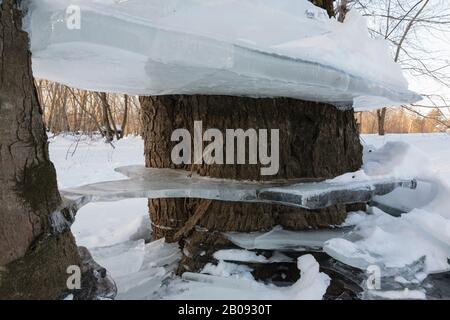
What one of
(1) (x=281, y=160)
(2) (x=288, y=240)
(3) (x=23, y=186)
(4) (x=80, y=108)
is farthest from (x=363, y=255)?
(4) (x=80, y=108)

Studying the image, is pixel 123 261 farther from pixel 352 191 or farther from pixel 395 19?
pixel 395 19

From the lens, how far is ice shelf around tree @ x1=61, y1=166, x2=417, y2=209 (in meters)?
1.36

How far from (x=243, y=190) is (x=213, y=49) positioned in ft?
2.11

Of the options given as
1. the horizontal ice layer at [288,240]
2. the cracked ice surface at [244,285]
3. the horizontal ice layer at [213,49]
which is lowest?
the cracked ice surface at [244,285]

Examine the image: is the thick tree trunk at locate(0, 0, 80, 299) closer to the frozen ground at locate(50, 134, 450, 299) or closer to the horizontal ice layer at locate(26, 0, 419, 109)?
the horizontal ice layer at locate(26, 0, 419, 109)

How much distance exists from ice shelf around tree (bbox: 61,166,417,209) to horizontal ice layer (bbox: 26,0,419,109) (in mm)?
379

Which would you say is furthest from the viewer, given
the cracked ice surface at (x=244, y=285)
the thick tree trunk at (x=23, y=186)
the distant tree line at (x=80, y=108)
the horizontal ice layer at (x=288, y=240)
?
the distant tree line at (x=80, y=108)

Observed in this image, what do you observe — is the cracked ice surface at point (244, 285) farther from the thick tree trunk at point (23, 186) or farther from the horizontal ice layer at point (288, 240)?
the thick tree trunk at point (23, 186)

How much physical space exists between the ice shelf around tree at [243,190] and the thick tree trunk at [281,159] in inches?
5.6

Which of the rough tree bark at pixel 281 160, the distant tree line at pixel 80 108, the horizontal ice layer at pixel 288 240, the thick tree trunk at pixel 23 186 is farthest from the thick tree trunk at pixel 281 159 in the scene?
the distant tree line at pixel 80 108

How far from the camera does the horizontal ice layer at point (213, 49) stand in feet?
3.34

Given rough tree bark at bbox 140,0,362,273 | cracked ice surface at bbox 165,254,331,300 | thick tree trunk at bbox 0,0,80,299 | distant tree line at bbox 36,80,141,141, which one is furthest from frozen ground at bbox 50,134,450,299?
distant tree line at bbox 36,80,141,141
